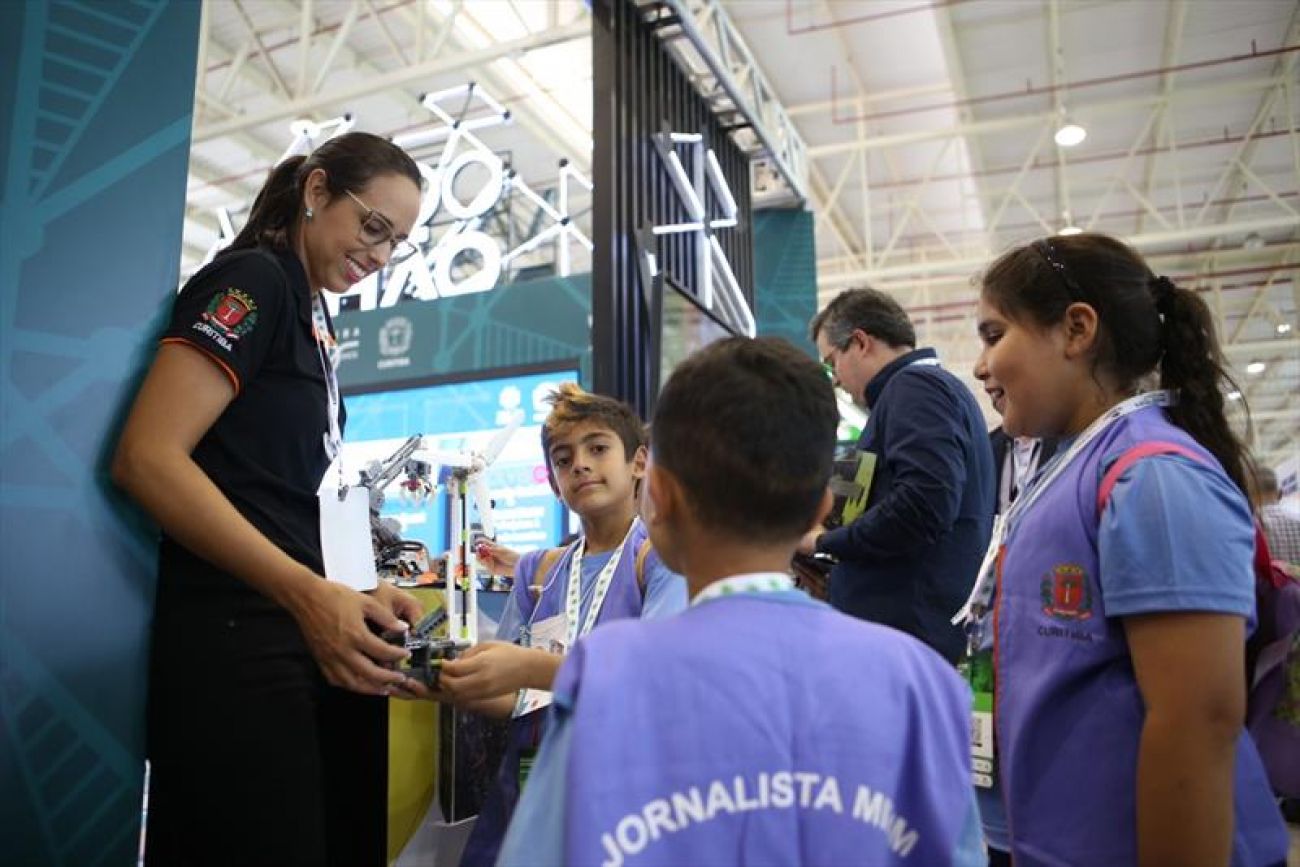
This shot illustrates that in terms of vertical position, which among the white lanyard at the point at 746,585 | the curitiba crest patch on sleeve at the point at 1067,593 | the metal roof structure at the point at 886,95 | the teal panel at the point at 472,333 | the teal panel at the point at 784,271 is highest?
the metal roof structure at the point at 886,95

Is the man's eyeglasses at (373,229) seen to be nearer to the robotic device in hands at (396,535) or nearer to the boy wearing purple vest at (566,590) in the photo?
the robotic device in hands at (396,535)

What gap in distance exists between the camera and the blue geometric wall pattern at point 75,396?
45.6 inches

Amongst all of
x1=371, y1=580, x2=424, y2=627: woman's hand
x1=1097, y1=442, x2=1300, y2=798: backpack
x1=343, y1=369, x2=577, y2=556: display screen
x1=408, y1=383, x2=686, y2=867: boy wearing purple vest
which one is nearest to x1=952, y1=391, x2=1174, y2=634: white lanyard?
x1=1097, y1=442, x2=1300, y2=798: backpack

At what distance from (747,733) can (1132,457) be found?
691 millimetres

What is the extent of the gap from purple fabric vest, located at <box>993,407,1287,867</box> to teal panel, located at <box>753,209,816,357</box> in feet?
18.5

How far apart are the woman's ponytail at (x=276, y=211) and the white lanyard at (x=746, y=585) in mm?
913

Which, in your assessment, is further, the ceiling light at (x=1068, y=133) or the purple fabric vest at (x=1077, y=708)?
the ceiling light at (x=1068, y=133)

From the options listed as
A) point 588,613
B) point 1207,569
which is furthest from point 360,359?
point 1207,569

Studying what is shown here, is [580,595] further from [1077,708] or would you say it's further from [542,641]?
[1077,708]

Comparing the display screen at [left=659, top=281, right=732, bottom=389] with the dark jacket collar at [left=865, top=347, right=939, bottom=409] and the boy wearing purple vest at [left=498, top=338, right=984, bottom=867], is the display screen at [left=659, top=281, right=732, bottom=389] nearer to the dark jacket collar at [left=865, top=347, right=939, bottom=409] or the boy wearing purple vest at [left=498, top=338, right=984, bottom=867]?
the dark jacket collar at [left=865, top=347, right=939, bottom=409]

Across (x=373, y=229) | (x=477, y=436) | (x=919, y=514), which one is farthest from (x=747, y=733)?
(x=477, y=436)

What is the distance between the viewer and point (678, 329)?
447 cm

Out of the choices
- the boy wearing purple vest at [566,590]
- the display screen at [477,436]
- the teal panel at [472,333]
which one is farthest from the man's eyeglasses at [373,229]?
the teal panel at [472,333]

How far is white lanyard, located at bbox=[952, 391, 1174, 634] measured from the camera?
138 centimetres
